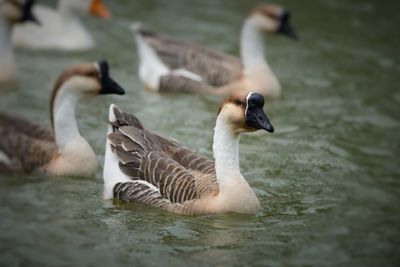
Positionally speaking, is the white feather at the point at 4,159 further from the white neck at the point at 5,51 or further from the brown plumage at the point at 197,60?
the brown plumage at the point at 197,60

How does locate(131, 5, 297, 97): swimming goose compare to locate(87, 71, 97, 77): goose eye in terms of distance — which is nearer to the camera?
locate(87, 71, 97, 77): goose eye

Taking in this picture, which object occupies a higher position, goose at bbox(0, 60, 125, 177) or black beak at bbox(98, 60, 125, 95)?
black beak at bbox(98, 60, 125, 95)

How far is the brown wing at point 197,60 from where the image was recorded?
11398 mm

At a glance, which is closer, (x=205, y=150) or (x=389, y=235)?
(x=389, y=235)

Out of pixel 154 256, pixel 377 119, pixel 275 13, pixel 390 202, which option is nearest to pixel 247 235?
pixel 154 256

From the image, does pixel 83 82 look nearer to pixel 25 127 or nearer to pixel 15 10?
pixel 25 127

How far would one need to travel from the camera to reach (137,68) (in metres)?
12.5

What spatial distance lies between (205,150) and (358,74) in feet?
14.3

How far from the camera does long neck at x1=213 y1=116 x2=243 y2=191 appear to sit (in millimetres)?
7312

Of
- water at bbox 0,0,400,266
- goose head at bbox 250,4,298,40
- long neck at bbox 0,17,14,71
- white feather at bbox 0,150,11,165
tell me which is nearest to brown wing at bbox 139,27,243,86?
water at bbox 0,0,400,266

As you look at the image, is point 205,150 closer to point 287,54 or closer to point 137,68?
point 137,68

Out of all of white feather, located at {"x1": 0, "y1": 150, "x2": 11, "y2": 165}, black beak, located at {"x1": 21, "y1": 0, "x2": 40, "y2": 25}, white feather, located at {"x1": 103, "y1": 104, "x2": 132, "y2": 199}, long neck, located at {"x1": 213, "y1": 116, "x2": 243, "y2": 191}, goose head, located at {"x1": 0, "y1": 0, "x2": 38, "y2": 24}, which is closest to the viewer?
long neck, located at {"x1": 213, "y1": 116, "x2": 243, "y2": 191}

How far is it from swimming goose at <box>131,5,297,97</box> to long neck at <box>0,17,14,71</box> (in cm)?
187

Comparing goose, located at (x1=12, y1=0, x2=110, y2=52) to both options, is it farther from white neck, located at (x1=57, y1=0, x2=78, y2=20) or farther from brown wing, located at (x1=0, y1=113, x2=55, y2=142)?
brown wing, located at (x1=0, y1=113, x2=55, y2=142)
